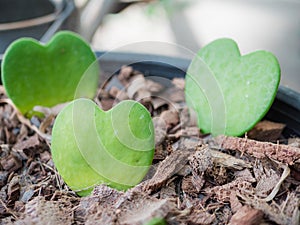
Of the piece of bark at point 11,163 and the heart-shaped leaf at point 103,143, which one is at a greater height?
the heart-shaped leaf at point 103,143

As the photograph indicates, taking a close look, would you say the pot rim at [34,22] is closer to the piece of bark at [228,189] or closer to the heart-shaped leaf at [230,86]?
the heart-shaped leaf at [230,86]

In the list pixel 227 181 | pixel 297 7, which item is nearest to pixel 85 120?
pixel 227 181

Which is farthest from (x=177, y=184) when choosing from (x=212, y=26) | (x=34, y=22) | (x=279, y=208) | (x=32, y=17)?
(x=212, y=26)

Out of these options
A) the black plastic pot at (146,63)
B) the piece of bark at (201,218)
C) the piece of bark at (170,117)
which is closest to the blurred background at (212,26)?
the black plastic pot at (146,63)

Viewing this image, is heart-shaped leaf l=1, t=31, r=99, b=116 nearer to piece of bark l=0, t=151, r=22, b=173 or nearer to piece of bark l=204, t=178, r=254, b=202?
piece of bark l=0, t=151, r=22, b=173

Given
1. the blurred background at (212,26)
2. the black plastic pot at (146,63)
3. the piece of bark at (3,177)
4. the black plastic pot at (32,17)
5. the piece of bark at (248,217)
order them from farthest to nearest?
the blurred background at (212,26) → the black plastic pot at (32,17) → the black plastic pot at (146,63) → the piece of bark at (3,177) → the piece of bark at (248,217)

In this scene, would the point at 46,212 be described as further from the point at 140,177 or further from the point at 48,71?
the point at 48,71

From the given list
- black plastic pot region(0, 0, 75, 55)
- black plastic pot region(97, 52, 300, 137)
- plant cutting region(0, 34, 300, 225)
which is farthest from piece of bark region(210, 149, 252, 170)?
black plastic pot region(0, 0, 75, 55)
